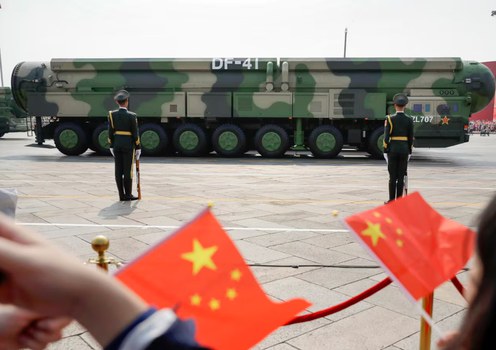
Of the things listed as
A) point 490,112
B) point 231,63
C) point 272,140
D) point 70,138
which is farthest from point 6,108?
point 490,112

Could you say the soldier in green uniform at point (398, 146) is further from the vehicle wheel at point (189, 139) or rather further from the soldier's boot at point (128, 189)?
the vehicle wheel at point (189, 139)

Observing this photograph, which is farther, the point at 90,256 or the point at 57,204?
the point at 57,204

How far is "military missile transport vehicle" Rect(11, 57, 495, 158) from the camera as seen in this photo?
1592cm

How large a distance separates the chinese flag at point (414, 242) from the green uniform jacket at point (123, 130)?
7.12 metres

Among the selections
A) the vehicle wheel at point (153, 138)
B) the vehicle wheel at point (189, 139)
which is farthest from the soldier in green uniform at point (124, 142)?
the vehicle wheel at point (153, 138)

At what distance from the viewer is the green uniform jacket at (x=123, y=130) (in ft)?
27.0

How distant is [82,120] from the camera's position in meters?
17.3

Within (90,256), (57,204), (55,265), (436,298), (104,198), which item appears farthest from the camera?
(104,198)

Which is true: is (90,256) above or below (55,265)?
below

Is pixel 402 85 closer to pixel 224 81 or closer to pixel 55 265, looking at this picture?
pixel 224 81

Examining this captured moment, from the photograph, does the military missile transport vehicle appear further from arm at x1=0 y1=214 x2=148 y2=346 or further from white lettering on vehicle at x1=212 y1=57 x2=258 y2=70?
arm at x1=0 y1=214 x2=148 y2=346

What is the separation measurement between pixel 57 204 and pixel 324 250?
15.3 ft

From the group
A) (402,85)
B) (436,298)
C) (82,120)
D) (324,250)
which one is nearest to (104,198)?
(324,250)

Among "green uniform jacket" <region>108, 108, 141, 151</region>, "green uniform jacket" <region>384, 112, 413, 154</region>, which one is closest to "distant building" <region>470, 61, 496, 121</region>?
"green uniform jacket" <region>384, 112, 413, 154</region>
